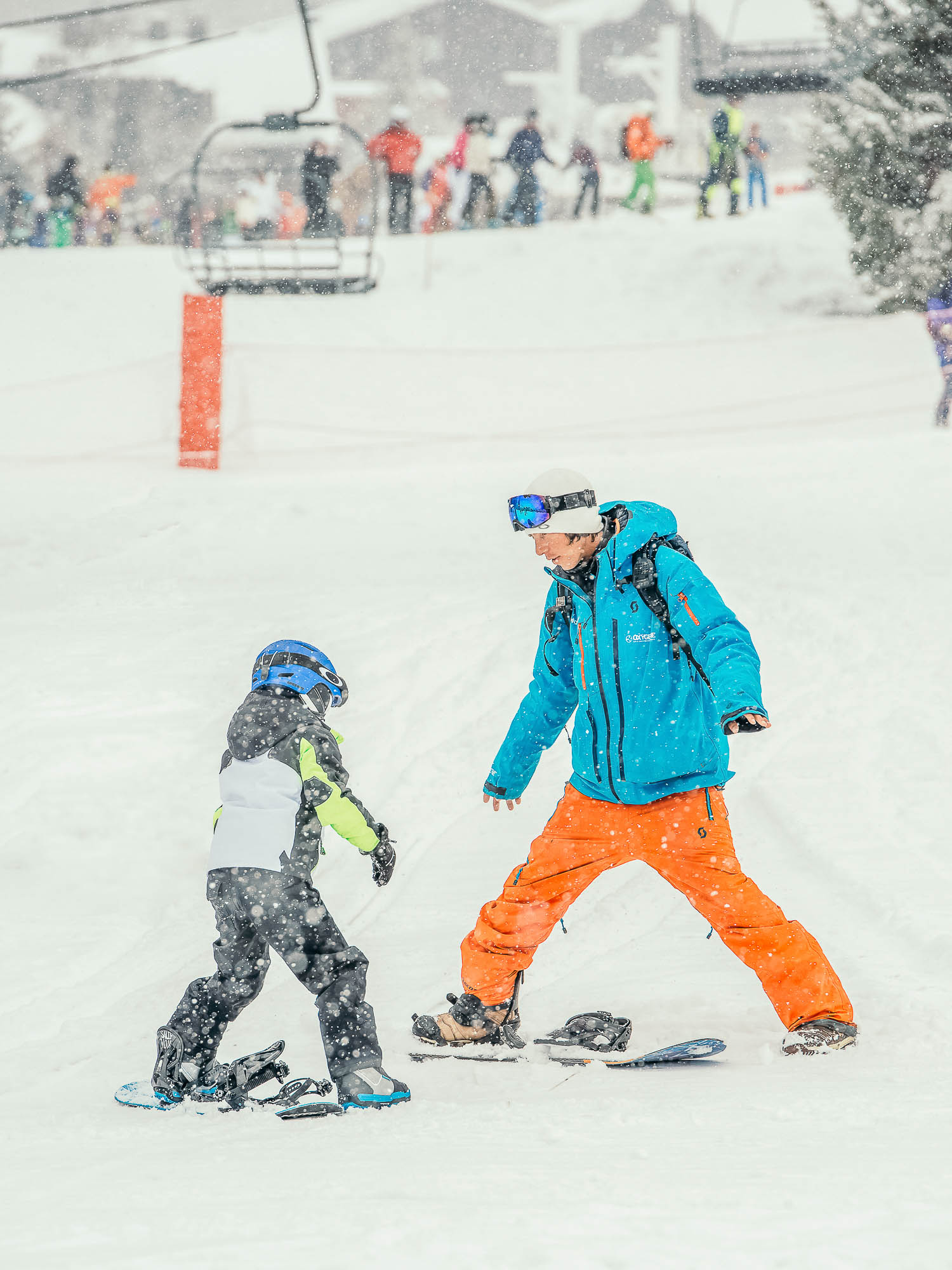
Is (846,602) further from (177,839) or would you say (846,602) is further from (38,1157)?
(38,1157)

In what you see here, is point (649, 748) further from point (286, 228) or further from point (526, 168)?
point (286, 228)

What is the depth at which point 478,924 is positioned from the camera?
418cm

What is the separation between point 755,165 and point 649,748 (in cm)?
2322

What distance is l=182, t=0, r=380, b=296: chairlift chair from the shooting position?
516 inches

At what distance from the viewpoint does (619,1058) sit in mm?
4027

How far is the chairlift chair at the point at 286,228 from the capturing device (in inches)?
516

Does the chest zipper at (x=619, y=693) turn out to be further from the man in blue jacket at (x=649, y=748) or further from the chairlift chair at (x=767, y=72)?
the chairlift chair at (x=767, y=72)

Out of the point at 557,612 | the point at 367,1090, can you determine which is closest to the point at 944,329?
the point at 557,612

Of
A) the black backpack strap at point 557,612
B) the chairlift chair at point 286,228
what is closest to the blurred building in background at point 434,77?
the chairlift chair at point 286,228

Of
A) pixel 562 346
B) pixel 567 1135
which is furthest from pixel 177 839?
pixel 562 346

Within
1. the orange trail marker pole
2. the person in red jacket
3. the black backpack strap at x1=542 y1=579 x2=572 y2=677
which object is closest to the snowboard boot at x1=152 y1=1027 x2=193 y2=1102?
the black backpack strap at x1=542 y1=579 x2=572 y2=677

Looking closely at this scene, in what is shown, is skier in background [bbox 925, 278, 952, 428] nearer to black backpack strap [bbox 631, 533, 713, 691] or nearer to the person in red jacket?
the person in red jacket

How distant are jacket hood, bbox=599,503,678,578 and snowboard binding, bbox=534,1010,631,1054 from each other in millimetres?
1344

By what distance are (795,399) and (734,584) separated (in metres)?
8.37
